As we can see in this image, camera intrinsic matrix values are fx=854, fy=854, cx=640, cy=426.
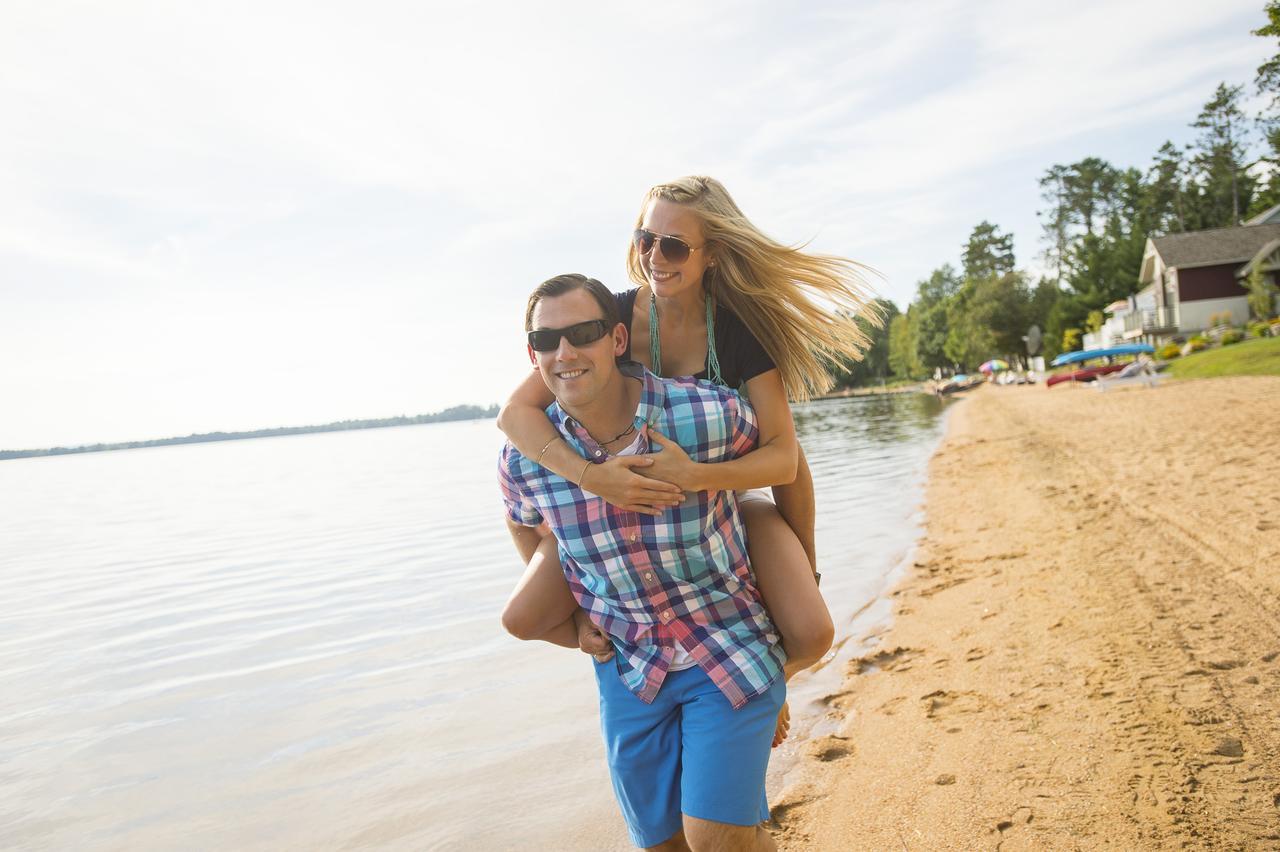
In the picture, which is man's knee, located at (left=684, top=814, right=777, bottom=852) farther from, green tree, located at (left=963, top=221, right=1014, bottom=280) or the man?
green tree, located at (left=963, top=221, right=1014, bottom=280)

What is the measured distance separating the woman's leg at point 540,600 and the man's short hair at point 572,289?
799 millimetres

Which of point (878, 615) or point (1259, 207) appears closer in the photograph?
point (878, 615)

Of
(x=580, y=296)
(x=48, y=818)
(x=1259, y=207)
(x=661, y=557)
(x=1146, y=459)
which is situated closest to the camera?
(x=661, y=557)

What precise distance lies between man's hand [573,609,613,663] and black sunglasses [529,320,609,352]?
0.94 metres

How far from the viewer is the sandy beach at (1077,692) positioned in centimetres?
369

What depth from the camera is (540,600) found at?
2.88m

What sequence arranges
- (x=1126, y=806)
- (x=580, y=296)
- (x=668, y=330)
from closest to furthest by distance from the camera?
1. (x=580, y=296)
2. (x=668, y=330)
3. (x=1126, y=806)

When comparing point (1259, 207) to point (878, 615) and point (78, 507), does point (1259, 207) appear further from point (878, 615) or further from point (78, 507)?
point (78, 507)

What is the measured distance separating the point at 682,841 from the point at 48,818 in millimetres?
5981

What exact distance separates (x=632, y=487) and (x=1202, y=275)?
6110 cm

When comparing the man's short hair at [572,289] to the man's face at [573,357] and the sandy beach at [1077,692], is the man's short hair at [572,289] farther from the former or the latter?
the sandy beach at [1077,692]

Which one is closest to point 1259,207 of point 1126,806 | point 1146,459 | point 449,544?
point 1146,459

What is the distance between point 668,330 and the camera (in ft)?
10.0

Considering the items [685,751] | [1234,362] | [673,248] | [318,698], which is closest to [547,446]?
[673,248]
